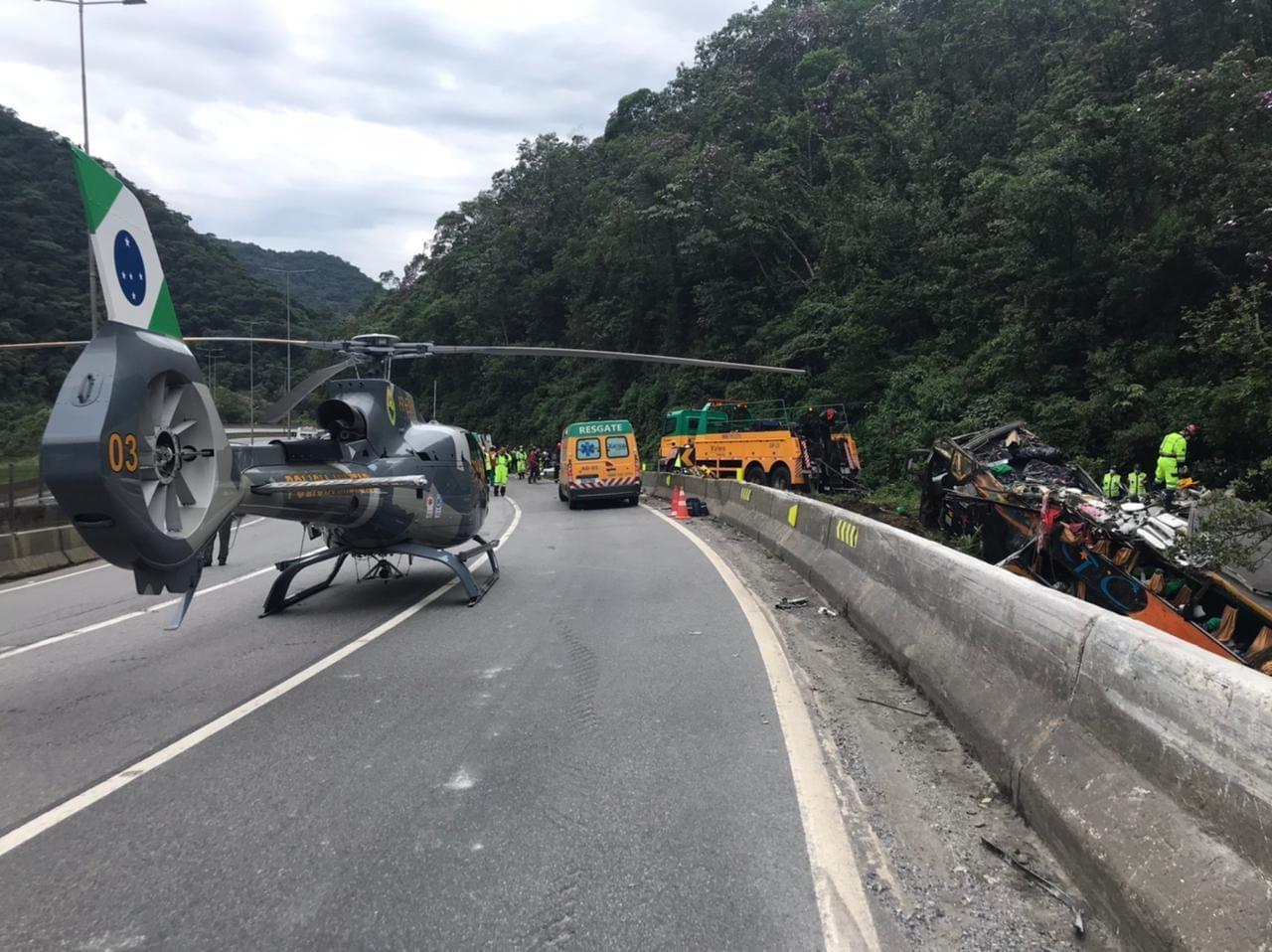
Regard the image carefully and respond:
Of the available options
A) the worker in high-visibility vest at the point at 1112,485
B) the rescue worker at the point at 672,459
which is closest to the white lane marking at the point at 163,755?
the worker in high-visibility vest at the point at 1112,485

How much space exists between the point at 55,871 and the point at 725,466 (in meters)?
22.9

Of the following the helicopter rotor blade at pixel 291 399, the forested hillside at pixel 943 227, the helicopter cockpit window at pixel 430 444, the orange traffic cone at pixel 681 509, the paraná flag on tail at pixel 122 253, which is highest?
the forested hillside at pixel 943 227

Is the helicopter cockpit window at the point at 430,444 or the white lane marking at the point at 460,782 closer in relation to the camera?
the white lane marking at the point at 460,782

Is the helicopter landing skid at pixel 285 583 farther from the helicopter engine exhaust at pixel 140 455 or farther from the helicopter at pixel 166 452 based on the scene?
the helicopter engine exhaust at pixel 140 455

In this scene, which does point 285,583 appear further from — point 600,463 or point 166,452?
point 600,463

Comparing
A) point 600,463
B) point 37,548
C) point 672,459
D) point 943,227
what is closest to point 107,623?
point 37,548

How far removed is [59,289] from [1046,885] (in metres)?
59.2

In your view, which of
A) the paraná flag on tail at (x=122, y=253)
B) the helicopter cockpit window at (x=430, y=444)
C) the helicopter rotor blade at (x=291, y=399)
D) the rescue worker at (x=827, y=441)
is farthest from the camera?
the rescue worker at (x=827, y=441)

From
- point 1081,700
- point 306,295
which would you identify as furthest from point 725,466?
point 306,295

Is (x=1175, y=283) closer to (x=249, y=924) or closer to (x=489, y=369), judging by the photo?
(x=249, y=924)

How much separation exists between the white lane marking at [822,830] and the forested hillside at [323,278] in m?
105

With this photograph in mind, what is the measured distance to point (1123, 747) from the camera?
3.00 metres

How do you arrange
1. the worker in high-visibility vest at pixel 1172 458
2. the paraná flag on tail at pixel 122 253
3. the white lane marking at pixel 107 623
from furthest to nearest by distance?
the worker in high-visibility vest at pixel 1172 458, the white lane marking at pixel 107 623, the paraná flag on tail at pixel 122 253

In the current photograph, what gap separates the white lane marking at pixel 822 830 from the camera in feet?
9.65
